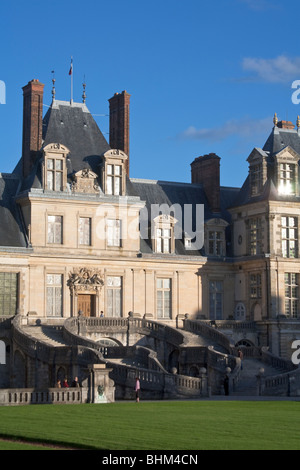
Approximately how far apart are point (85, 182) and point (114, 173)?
183 cm

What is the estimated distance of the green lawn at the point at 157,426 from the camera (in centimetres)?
1853

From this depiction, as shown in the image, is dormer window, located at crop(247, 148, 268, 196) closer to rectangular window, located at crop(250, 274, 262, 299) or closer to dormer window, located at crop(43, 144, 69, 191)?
rectangular window, located at crop(250, 274, 262, 299)

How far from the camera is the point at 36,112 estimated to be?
49.3m

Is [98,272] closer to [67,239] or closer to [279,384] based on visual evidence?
[67,239]

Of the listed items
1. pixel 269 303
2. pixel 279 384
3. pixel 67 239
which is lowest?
pixel 279 384

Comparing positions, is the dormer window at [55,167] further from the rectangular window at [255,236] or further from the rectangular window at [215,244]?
the rectangular window at [255,236]

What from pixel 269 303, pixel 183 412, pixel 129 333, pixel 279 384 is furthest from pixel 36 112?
pixel 183 412

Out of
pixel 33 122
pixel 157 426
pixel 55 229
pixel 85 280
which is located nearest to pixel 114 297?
pixel 85 280

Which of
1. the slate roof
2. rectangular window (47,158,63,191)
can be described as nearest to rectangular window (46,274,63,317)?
rectangular window (47,158,63,191)

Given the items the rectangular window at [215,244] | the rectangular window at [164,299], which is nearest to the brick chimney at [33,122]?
the rectangular window at [164,299]

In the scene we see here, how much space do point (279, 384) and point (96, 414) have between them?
15587 millimetres

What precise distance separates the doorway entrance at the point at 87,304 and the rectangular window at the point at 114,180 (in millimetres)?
5510

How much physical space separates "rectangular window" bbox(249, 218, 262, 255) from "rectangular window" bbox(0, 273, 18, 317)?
1329 cm

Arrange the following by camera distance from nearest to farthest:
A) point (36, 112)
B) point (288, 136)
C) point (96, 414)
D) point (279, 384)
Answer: point (96, 414) → point (279, 384) → point (36, 112) → point (288, 136)
